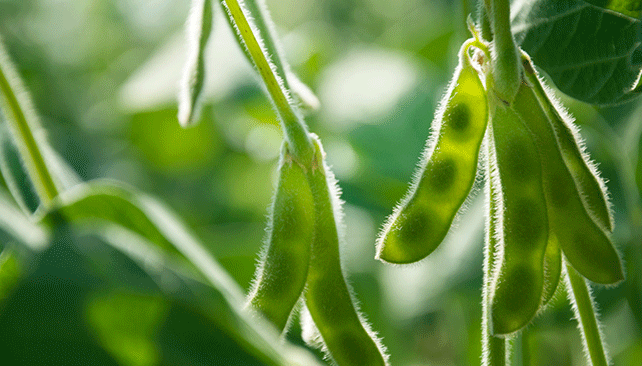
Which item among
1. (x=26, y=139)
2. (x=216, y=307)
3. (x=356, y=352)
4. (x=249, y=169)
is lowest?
(x=249, y=169)

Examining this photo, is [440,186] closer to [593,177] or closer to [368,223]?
[593,177]

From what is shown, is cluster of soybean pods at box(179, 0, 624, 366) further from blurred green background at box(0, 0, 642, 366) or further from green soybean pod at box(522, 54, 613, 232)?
blurred green background at box(0, 0, 642, 366)

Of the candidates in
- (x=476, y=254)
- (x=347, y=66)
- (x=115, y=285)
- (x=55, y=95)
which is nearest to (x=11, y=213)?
(x=115, y=285)

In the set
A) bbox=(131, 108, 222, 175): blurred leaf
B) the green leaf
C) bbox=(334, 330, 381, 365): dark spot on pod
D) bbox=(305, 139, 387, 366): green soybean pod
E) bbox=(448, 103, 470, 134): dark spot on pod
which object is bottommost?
bbox=(131, 108, 222, 175): blurred leaf

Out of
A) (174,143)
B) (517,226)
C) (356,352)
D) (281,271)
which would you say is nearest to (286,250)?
(281,271)


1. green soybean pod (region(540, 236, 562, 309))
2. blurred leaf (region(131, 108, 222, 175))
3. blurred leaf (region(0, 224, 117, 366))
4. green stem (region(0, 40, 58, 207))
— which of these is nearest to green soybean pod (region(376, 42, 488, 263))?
green soybean pod (region(540, 236, 562, 309))

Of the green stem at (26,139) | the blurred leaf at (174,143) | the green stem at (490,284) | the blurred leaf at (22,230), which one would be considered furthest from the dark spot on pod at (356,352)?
the blurred leaf at (174,143)

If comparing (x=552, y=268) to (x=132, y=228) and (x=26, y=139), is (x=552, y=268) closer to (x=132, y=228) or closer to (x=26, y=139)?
(x=132, y=228)
